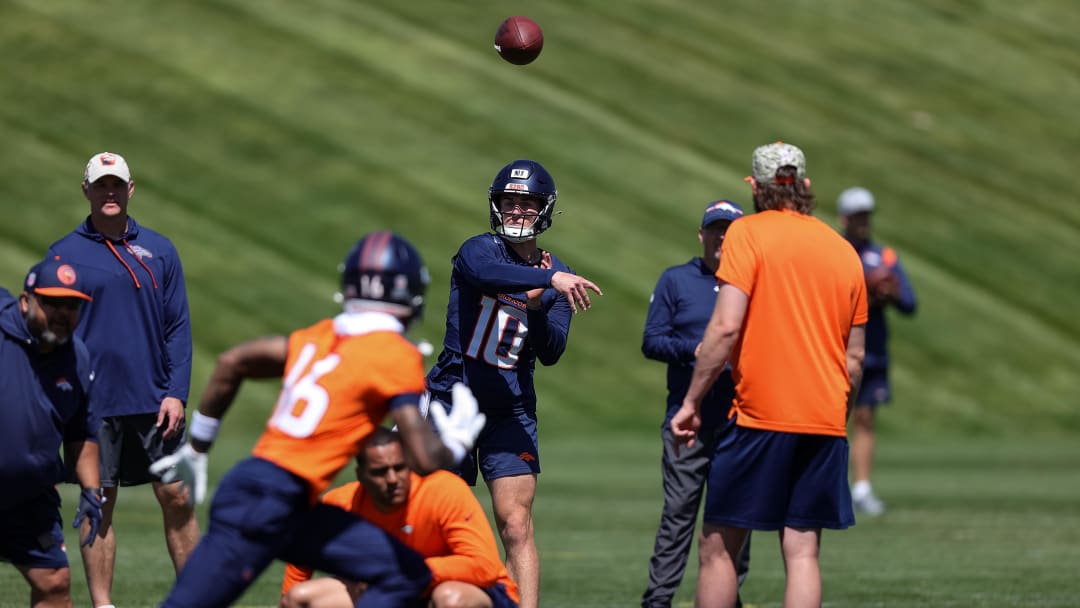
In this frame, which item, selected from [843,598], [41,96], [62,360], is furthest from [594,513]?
[41,96]

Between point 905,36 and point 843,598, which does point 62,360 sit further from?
point 905,36

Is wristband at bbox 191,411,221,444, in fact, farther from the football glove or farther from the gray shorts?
the gray shorts

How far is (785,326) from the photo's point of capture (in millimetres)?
7246

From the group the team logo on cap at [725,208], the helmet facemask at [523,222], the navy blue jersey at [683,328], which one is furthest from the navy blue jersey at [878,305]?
the helmet facemask at [523,222]

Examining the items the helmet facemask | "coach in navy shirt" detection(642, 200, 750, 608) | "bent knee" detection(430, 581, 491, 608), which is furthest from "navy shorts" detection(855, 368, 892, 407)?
"bent knee" detection(430, 581, 491, 608)

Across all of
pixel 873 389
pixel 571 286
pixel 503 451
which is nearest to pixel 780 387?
pixel 571 286

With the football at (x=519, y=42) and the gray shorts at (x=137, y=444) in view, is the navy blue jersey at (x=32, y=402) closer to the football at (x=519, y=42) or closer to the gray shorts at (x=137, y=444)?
the gray shorts at (x=137, y=444)

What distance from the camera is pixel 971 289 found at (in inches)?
1372

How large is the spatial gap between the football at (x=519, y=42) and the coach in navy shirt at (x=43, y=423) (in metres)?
3.92

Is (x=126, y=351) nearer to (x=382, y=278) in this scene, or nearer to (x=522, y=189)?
(x=522, y=189)

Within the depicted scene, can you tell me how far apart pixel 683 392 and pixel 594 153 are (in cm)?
2691

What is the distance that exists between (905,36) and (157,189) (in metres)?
22.1

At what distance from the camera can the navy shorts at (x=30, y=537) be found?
6.94 metres

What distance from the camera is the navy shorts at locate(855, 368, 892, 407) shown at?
15.5m
